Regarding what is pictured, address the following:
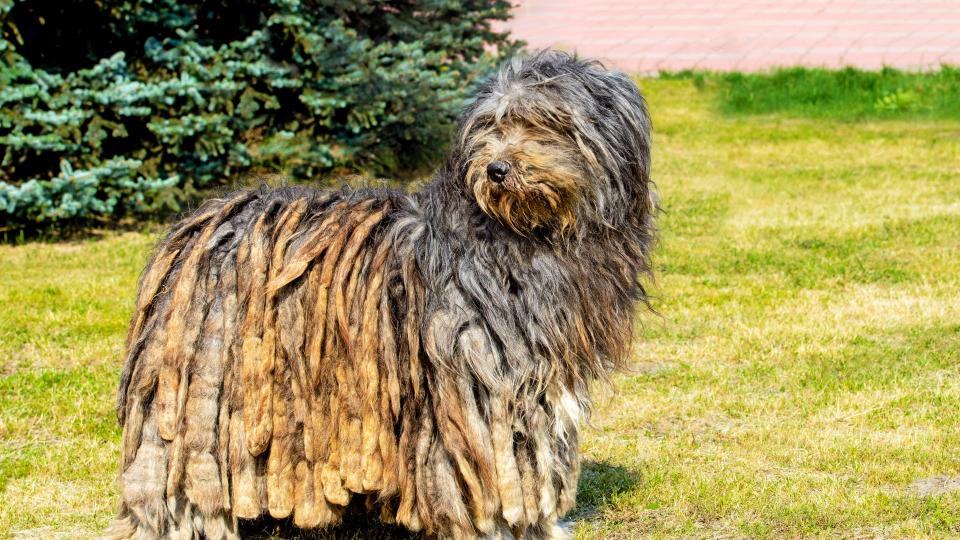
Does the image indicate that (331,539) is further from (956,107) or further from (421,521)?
(956,107)

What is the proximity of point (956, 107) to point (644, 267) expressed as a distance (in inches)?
476

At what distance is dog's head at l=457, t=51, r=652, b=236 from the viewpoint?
3.90m

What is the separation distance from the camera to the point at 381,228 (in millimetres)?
4375

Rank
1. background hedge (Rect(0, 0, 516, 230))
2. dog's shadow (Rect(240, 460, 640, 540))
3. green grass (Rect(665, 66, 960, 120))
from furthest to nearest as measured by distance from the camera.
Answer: green grass (Rect(665, 66, 960, 120)) → background hedge (Rect(0, 0, 516, 230)) → dog's shadow (Rect(240, 460, 640, 540))

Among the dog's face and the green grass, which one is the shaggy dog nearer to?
the dog's face

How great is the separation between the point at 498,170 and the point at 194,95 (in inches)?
257

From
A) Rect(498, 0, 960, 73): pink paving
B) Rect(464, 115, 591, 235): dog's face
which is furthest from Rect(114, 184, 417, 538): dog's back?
Rect(498, 0, 960, 73): pink paving

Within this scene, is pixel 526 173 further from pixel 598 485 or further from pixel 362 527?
pixel 598 485

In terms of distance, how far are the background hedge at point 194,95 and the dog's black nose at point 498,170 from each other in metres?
6.31

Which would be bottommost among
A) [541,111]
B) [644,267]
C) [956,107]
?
[956,107]

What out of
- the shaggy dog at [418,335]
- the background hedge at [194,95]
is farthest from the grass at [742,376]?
the background hedge at [194,95]

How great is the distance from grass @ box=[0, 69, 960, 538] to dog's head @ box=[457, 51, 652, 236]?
0.74m

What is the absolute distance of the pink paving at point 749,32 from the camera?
17.4 m

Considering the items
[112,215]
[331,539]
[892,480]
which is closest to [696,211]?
[112,215]
